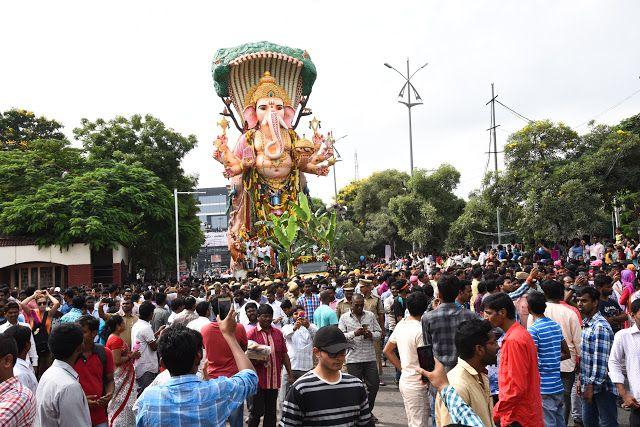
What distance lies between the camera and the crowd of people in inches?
146

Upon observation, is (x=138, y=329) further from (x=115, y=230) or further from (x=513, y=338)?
(x=115, y=230)

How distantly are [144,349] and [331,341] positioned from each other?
4.32 metres

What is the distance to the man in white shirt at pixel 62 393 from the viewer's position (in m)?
4.51

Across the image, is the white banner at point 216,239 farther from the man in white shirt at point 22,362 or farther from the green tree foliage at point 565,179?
the man in white shirt at point 22,362

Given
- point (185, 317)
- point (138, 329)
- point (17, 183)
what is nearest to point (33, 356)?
point (138, 329)

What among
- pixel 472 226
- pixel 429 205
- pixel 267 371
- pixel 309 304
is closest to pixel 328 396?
pixel 267 371

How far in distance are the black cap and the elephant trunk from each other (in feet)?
86.5

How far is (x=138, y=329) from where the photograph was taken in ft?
24.7

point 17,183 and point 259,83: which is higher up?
point 259,83

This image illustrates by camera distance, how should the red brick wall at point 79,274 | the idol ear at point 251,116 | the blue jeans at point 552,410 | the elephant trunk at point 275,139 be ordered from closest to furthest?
the blue jeans at point 552,410, the red brick wall at point 79,274, the elephant trunk at point 275,139, the idol ear at point 251,116

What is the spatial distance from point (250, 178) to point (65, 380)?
26192 millimetres

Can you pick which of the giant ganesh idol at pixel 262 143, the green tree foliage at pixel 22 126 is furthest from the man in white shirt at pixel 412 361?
the green tree foliage at pixel 22 126

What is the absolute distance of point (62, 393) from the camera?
14.8 ft

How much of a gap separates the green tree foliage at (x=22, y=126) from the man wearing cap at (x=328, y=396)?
4210 cm
